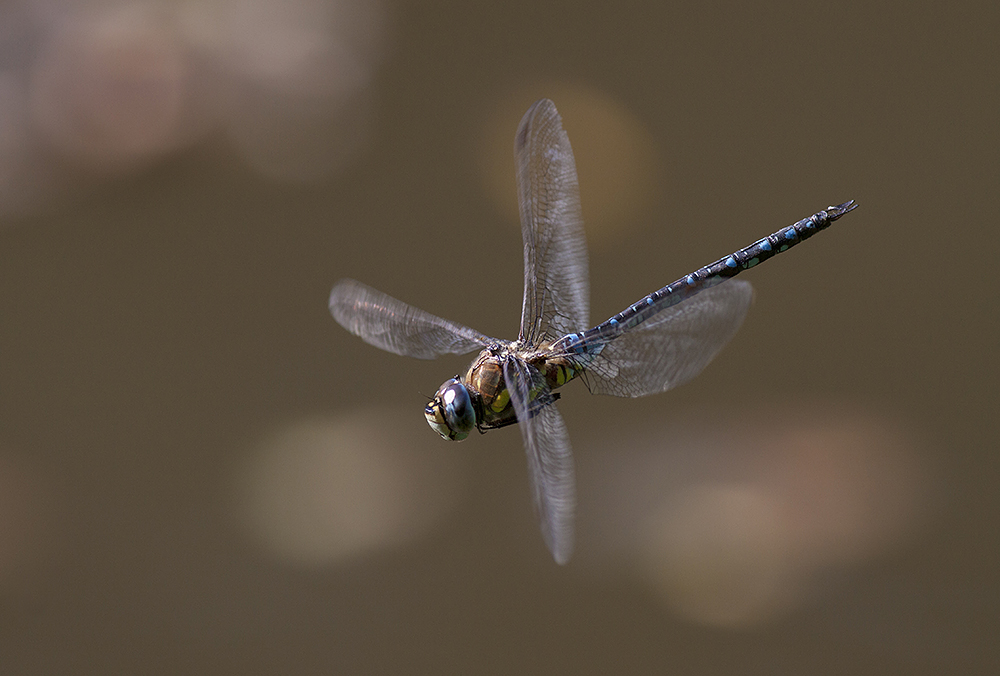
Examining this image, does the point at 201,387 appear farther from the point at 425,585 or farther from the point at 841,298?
the point at 841,298

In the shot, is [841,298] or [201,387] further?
[201,387]

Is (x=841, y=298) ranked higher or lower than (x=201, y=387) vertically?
lower

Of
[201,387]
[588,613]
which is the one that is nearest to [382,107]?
[201,387]

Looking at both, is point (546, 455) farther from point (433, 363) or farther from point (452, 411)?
point (433, 363)

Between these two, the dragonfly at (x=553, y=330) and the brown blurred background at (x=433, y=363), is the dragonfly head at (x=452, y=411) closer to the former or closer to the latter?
the dragonfly at (x=553, y=330)

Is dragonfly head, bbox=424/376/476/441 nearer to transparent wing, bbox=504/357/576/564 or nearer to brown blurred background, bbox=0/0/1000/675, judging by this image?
transparent wing, bbox=504/357/576/564

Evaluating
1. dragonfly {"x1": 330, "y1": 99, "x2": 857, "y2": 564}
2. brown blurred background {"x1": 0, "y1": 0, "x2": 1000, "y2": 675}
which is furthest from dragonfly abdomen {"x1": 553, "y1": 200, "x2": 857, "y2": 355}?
brown blurred background {"x1": 0, "y1": 0, "x2": 1000, "y2": 675}
